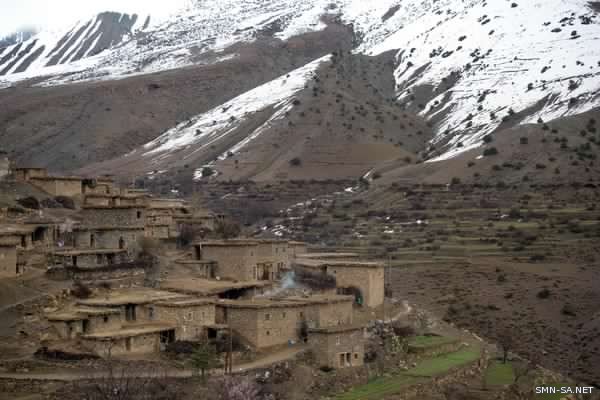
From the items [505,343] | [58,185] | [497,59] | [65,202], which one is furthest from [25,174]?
[497,59]

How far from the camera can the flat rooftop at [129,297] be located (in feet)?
80.8

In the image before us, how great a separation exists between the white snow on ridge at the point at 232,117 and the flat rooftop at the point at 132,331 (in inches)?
2140

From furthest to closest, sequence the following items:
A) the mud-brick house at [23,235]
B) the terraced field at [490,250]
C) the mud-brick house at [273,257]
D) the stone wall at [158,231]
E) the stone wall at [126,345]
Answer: the terraced field at [490,250]
the mud-brick house at [273,257]
the stone wall at [158,231]
the mud-brick house at [23,235]
the stone wall at [126,345]

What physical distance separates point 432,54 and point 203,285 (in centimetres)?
8720

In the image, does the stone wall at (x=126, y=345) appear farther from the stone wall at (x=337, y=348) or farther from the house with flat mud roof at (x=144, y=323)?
the stone wall at (x=337, y=348)

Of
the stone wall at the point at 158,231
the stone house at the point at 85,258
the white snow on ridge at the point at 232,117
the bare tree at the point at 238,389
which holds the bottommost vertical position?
the bare tree at the point at 238,389

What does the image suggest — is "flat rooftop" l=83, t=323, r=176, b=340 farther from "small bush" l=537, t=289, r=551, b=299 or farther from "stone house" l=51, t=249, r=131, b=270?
"small bush" l=537, t=289, r=551, b=299

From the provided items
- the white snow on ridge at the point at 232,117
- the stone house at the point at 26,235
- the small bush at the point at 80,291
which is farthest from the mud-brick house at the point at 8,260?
the white snow on ridge at the point at 232,117

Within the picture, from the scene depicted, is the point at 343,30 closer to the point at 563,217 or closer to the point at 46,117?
the point at 46,117

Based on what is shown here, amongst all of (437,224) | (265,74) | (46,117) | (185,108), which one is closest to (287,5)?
(265,74)

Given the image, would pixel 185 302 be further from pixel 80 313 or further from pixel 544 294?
pixel 544 294

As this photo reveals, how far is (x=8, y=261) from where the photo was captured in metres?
25.5

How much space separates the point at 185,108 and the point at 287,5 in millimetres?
48372

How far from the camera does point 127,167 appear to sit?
77750 mm
